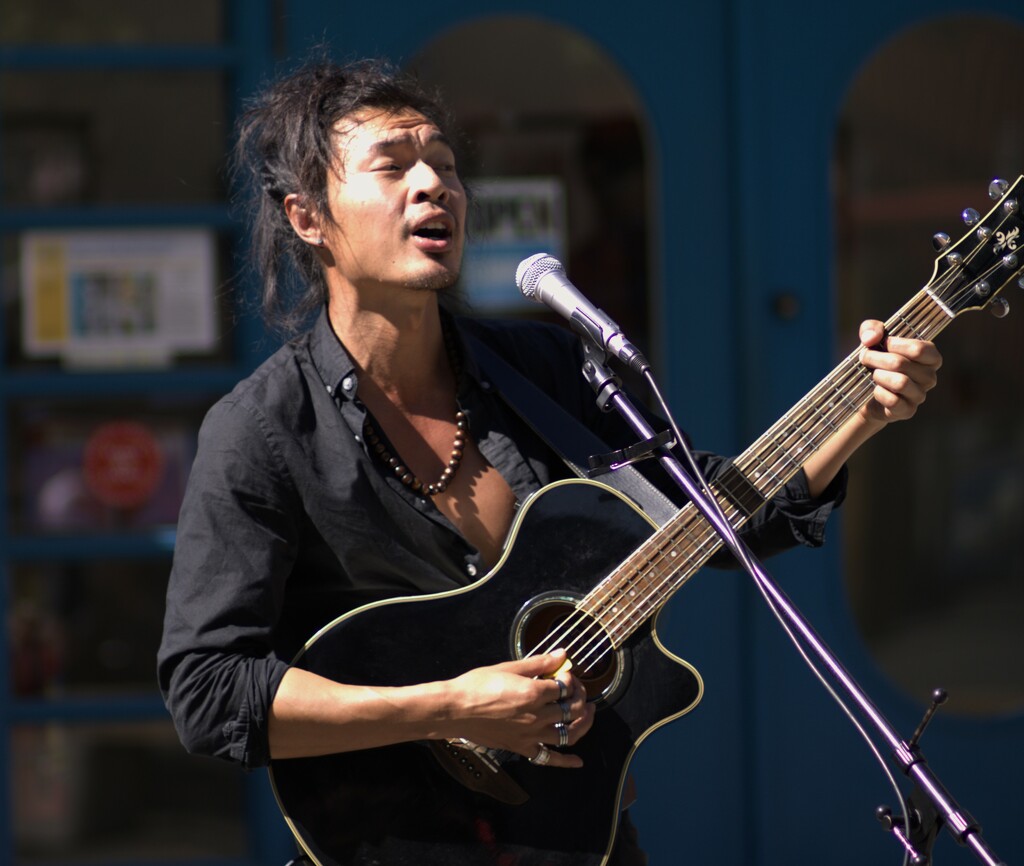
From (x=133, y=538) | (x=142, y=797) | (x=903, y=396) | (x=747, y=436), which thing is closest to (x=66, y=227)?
(x=133, y=538)

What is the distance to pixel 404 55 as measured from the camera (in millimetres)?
3779

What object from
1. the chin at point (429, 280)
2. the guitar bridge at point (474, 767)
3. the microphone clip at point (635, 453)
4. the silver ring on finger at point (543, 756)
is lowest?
the guitar bridge at point (474, 767)

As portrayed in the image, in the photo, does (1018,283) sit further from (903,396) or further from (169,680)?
(169,680)

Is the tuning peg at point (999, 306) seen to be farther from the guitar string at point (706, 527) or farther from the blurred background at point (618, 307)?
the blurred background at point (618, 307)

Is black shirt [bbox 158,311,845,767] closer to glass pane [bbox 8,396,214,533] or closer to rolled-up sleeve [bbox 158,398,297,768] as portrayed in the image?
rolled-up sleeve [bbox 158,398,297,768]

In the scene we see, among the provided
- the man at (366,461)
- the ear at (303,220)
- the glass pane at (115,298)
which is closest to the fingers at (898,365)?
the man at (366,461)

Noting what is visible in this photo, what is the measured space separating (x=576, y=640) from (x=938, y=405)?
211 centimetres

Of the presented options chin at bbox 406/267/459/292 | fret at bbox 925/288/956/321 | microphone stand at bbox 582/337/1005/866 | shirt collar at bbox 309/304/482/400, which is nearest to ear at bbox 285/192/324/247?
shirt collar at bbox 309/304/482/400

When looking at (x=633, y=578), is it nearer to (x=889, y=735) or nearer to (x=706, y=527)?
(x=706, y=527)

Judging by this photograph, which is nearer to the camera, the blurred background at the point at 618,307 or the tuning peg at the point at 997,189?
the tuning peg at the point at 997,189

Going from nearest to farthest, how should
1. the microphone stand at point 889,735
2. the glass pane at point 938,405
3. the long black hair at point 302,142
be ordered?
the microphone stand at point 889,735
the long black hair at point 302,142
the glass pane at point 938,405

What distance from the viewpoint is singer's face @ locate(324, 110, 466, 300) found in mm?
2188

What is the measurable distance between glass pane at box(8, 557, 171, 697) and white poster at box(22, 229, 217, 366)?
0.56m

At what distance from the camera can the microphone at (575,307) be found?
1963 millimetres
